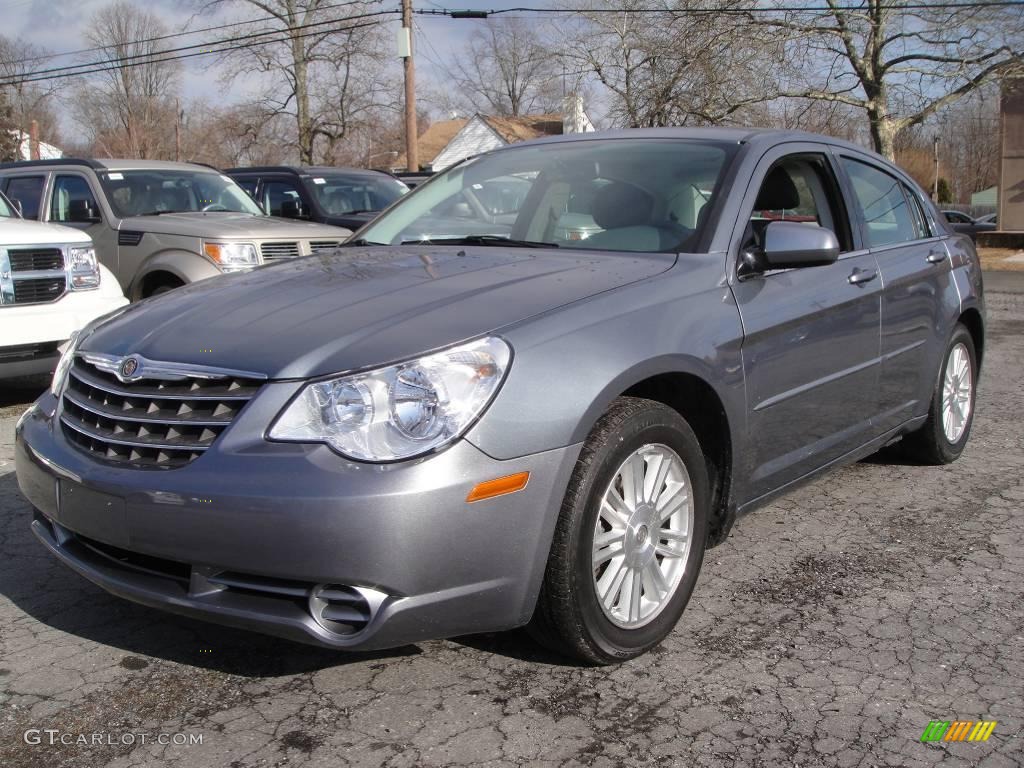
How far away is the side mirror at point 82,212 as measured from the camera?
9289mm

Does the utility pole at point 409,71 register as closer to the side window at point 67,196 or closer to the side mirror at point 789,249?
the side window at point 67,196

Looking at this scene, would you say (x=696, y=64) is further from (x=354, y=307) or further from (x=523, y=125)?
(x=523, y=125)

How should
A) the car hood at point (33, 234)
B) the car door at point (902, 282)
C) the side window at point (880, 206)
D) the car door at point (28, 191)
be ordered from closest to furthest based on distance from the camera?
the car door at point (902, 282)
the side window at point (880, 206)
the car hood at point (33, 234)
the car door at point (28, 191)

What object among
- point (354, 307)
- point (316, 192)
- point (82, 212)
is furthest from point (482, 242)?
point (316, 192)

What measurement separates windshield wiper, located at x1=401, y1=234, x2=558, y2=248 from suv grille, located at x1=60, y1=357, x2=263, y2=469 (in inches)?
58.2

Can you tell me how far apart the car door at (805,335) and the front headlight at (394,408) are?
47.4 inches

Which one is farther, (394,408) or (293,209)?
(293,209)

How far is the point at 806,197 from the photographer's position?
4387 millimetres

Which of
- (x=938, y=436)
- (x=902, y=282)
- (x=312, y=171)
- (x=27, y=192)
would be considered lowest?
(x=938, y=436)

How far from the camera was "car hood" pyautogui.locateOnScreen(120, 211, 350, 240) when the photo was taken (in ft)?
28.4

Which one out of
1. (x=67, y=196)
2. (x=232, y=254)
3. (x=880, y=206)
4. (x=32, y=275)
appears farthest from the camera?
(x=67, y=196)

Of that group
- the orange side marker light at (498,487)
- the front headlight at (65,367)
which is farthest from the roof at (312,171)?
the orange side marker light at (498,487)

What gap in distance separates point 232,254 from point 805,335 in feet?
19.1

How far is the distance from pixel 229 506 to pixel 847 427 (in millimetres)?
2589
